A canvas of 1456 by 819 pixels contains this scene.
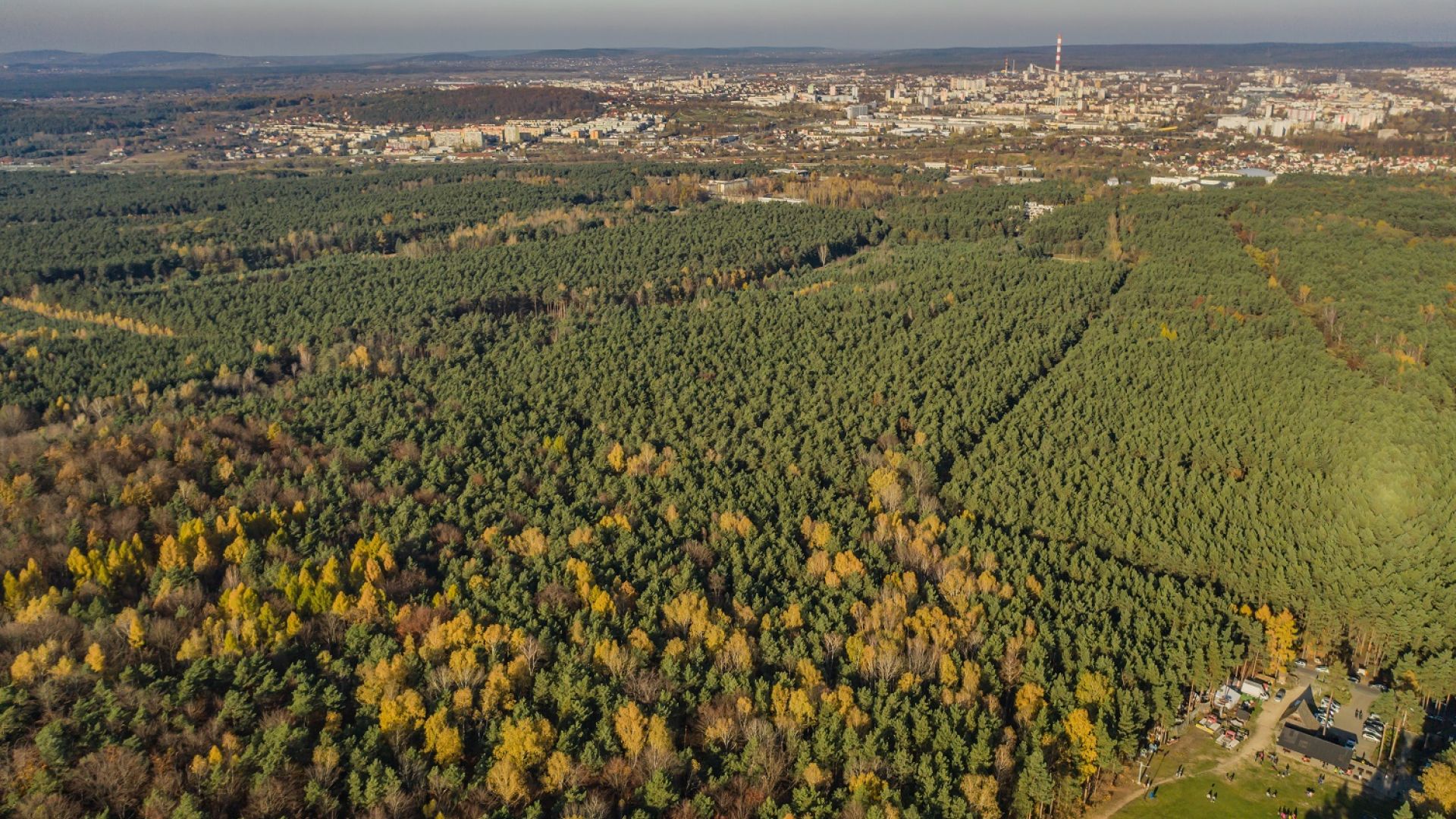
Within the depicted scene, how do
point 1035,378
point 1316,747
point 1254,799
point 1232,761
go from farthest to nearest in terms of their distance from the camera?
point 1035,378 < point 1232,761 < point 1316,747 < point 1254,799

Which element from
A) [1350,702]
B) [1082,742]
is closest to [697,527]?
[1082,742]

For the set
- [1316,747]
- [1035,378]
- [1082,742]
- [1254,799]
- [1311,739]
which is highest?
[1035,378]

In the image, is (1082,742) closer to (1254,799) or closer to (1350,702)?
(1254,799)

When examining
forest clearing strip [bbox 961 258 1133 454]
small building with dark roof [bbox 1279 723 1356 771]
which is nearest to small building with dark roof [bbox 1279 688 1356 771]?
small building with dark roof [bbox 1279 723 1356 771]

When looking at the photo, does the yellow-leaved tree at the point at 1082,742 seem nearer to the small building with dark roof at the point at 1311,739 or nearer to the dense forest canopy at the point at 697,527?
the dense forest canopy at the point at 697,527

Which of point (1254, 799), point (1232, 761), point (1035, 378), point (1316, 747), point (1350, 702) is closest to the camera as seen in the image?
point (1254, 799)

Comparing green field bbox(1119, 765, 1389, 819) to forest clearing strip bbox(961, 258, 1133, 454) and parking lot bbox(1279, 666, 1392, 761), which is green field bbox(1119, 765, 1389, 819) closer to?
parking lot bbox(1279, 666, 1392, 761)

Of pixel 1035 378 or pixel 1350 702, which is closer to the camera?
pixel 1350 702
